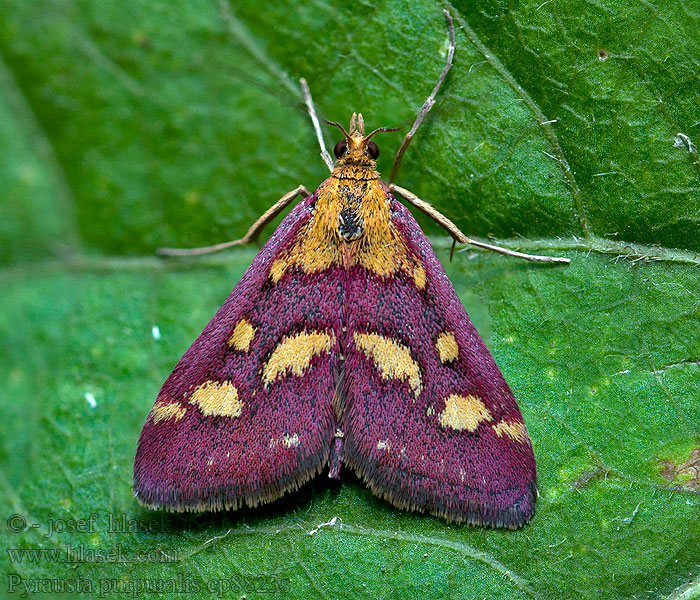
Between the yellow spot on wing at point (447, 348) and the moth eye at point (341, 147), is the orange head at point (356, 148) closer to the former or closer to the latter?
the moth eye at point (341, 147)

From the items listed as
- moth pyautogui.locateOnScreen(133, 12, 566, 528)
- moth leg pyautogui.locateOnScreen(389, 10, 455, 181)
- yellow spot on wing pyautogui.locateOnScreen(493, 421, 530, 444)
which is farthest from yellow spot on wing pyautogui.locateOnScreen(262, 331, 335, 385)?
moth leg pyautogui.locateOnScreen(389, 10, 455, 181)

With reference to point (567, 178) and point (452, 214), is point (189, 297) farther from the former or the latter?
point (567, 178)

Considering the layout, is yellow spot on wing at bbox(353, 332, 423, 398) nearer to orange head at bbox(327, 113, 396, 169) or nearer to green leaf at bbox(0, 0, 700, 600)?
green leaf at bbox(0, 0, 700, 600)

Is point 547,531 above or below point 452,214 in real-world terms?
below

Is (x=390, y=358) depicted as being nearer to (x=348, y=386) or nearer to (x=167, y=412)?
(x=348, y=386)

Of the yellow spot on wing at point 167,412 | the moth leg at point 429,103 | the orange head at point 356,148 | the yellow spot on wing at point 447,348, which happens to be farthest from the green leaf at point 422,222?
the yellow spot on wing at point 167,412

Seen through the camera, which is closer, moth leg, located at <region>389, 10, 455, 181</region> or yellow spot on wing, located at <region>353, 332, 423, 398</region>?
yellow spot on wing, located at <region>353, 332, 423, 398</region>

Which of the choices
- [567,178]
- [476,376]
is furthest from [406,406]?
[567,178]
